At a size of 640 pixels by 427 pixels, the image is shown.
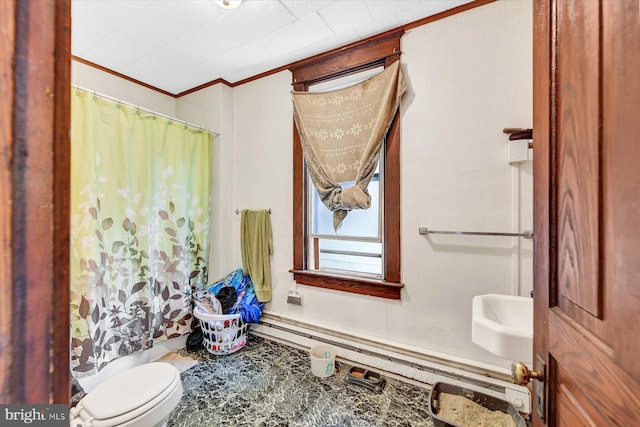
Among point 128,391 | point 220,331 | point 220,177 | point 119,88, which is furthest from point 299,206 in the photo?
point 119,88

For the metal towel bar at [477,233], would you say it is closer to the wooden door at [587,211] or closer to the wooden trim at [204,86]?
the wooden door at [587,211]

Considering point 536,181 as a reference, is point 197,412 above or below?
below

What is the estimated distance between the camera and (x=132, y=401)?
119 cm

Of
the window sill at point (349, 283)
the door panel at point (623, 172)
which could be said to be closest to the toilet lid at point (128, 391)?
the window sill at point (349, 283)

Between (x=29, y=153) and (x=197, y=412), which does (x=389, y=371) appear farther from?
(x=29, y=153)

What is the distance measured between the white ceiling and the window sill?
1723mm

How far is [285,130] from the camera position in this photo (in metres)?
2.26

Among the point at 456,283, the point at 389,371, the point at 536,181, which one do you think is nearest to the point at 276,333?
the point at 389,371

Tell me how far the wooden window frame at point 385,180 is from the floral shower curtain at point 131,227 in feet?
2.94

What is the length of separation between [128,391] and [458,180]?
207 cm

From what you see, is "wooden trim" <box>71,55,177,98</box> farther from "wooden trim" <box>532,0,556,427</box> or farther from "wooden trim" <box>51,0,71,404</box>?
"wooden trim" <box>532,0,556,427</box>

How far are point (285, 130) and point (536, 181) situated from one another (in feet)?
6.23

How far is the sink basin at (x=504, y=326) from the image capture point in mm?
1052

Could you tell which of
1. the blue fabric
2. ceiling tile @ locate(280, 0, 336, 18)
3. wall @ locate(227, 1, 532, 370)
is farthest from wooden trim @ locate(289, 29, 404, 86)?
the blue fabric
